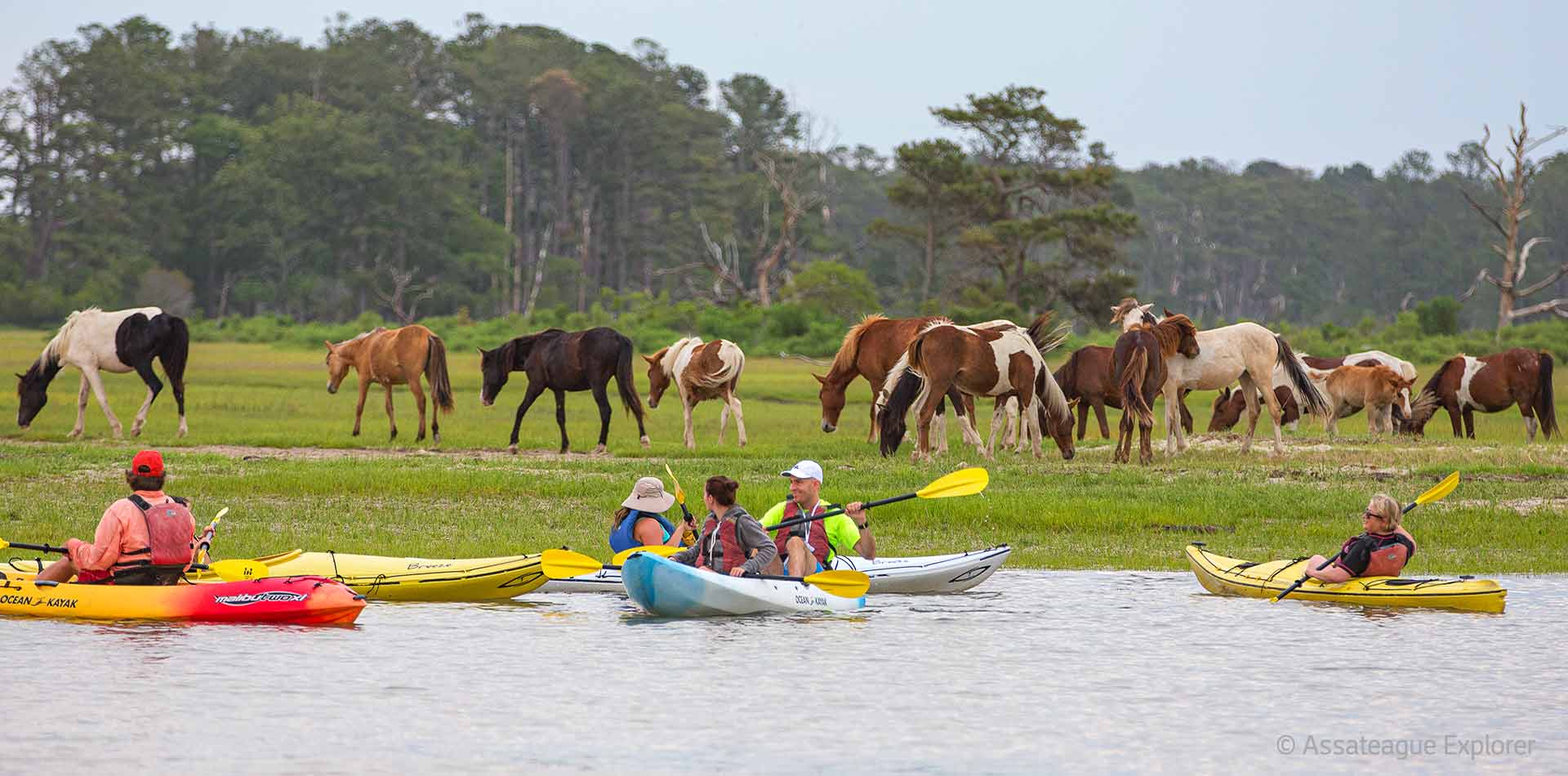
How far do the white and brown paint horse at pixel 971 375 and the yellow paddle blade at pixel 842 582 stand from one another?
9.09 m

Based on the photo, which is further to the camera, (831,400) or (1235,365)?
(831,400)

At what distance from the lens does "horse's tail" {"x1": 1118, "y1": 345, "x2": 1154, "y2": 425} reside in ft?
73.9

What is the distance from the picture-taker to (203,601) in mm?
12625

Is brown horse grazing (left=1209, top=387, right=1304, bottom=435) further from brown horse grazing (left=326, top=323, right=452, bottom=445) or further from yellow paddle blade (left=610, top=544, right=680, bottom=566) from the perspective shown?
yellow paddle blade (left=610, top=544, right=680, bottom=566)

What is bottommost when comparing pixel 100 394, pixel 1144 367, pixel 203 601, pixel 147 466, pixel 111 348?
pixel 203 601

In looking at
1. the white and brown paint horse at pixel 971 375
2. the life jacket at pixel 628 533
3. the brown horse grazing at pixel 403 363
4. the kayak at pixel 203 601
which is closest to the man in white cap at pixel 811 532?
the life jacket at pixel 628 533

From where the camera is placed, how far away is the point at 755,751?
9141 millimetres

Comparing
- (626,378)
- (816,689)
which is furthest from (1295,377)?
(816,689)

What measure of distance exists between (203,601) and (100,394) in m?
15.1

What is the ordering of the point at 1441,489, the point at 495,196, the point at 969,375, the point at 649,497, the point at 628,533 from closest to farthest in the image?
the point at 649,497 → the point at 628,533 → the point at 1441,489 → the point at 969,375 → the point at 495,196

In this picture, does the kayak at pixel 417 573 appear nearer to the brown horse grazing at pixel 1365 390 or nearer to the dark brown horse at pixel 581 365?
the dark brown horse at pixel 581 365

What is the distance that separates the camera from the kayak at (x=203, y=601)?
1248 cm

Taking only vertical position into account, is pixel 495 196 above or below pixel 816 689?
above

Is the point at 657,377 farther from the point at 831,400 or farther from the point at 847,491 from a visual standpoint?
the point at 847,491
